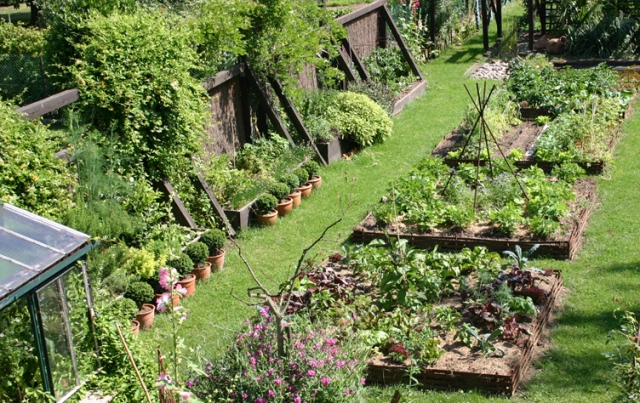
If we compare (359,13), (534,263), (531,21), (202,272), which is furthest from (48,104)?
(531,21)

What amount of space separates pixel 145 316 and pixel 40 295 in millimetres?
2144

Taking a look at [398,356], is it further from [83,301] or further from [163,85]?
[163,85]

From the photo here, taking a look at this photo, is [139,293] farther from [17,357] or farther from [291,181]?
A: [291,181]

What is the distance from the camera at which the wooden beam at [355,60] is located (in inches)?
570

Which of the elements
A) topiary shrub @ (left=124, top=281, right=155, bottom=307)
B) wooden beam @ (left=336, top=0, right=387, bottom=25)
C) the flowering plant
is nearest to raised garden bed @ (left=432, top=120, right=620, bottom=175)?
wooden beam @ (left=336, top=0, right=387, bottom=25)

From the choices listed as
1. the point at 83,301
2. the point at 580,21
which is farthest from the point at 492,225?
the point at 580,21

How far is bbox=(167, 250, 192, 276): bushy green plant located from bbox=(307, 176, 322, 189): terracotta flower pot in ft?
10.3

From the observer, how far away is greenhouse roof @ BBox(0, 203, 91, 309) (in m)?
4.69

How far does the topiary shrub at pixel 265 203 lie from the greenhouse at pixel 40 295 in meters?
3.93

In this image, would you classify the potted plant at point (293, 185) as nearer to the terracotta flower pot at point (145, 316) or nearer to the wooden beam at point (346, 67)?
the terracotta flower pot at point (145, 316)

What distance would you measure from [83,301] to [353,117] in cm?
708

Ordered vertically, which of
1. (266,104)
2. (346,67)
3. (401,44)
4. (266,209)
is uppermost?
(401,44)

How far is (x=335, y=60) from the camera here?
47.0 ft

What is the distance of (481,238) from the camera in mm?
8633
